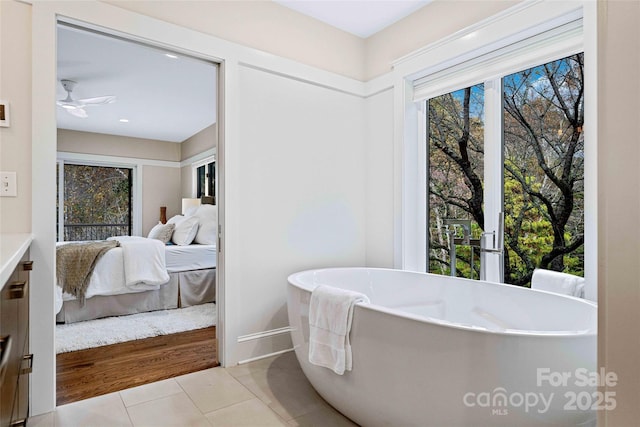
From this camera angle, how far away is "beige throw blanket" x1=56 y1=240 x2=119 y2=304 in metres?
3.47

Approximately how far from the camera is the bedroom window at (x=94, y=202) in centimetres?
630

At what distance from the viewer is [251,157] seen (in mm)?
2711

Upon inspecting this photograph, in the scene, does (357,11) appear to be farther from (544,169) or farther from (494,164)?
(544,169)

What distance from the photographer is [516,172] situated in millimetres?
2527

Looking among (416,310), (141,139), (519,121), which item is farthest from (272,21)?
(141,139)

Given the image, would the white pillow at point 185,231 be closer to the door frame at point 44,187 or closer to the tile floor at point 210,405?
the tile floor at point 210,405

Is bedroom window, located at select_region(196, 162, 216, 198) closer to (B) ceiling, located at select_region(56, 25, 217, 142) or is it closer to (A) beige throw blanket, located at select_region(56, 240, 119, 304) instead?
(B) ceiling, located at select_region(56, 25, 217, 142)

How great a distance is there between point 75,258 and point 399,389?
3297mm

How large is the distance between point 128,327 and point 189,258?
104cm

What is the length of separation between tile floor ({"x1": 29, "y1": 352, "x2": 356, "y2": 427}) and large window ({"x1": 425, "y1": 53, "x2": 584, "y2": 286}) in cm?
135

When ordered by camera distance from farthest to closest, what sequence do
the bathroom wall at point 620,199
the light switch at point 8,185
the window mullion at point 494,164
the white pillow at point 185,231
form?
the white pillow at point 185,231
the window mullion at point 494,164
the light switch at point 8,185
the bathroom wall at point 620,199

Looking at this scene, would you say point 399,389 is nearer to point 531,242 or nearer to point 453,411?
point 453,411

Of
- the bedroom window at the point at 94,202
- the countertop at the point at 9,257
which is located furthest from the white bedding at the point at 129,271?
the bedroom window at the point at 94,202

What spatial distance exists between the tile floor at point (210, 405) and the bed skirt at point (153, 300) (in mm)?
1744
